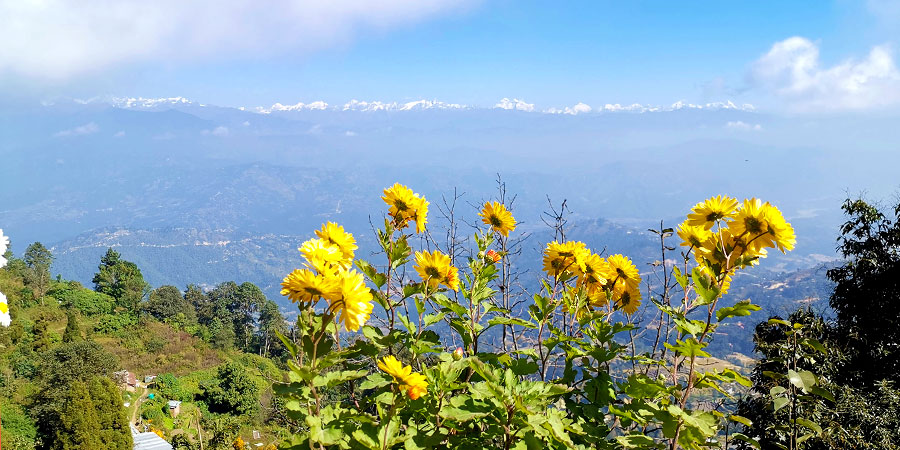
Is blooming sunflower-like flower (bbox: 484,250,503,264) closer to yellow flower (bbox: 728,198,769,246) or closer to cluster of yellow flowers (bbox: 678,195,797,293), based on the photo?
cluster of yellow flowers (bbox: 678,195,797,293)

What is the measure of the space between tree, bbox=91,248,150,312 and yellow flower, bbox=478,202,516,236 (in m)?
42.0

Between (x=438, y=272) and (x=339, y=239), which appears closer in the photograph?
(x=339, y=239)

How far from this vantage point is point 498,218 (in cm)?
238

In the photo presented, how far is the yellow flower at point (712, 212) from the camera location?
1.63 metres

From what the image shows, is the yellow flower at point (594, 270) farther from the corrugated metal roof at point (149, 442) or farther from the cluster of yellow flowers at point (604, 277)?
the corrugated metal roof at point (149, 442)

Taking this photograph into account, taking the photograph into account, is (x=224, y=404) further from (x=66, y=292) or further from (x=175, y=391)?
(x=66, y=292)

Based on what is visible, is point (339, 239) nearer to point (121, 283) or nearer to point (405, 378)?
point (405, 378)

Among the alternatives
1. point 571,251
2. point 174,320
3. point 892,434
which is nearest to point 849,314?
point 892,434

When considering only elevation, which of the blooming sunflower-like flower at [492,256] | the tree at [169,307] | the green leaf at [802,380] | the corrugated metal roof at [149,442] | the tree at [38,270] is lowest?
the tree at [169,307]

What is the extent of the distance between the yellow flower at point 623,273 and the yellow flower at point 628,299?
22mm

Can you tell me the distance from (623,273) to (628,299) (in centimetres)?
10

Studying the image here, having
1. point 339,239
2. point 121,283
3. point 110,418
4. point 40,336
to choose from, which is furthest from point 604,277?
point 121,283

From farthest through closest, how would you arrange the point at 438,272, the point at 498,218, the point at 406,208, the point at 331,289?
the point at 498,218
the point at 406,208
the point at 438,272
the point at 331,289

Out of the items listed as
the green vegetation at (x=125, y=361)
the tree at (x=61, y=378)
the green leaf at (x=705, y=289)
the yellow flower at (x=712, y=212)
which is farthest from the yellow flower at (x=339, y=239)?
the tree at (x=61, y=378)
